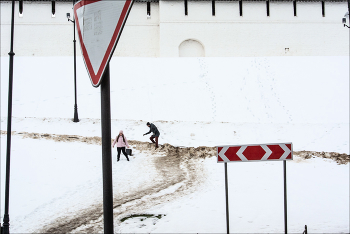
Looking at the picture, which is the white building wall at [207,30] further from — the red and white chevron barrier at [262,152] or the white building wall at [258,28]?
the red and white chevron barrier at [262,152]

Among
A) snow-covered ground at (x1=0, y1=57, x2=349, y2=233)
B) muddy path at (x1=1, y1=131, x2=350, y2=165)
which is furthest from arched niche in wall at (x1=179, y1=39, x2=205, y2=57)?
muddy path at (x1=1, y1=131, x2=350, y2=165)

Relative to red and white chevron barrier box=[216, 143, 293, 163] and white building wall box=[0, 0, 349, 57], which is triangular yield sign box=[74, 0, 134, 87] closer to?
red and white chevron barrier box=[216, 143, 293, 163]

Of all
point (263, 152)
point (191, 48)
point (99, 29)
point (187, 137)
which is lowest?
point (187, 137)

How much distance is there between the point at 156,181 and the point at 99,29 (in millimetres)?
7607

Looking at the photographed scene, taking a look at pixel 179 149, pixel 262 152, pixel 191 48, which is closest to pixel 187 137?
pixel 179 149

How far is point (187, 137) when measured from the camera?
15.7 metres

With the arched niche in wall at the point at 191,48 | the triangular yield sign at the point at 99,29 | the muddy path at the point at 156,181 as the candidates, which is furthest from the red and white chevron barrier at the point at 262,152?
the arched niche in wall at the point at 191,48

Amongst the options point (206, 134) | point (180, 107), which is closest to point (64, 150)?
point (206, 134)

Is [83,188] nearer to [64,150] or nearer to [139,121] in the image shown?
[64,150]

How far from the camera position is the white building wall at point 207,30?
97.6 ft

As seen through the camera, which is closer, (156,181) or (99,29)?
(99,29)

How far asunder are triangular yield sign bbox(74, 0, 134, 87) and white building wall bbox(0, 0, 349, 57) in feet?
90.5

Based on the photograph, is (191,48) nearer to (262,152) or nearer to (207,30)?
(207,30)

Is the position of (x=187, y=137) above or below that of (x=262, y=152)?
below
